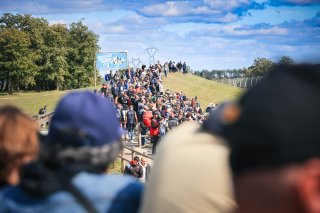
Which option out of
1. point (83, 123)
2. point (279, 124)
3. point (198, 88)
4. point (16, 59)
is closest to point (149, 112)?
point (83, 123)

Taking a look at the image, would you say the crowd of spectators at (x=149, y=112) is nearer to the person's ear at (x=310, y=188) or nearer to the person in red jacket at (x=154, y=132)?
the person in red jacket at (x=154, y=132)

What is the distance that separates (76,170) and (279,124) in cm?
99

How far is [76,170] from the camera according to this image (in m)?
1.78

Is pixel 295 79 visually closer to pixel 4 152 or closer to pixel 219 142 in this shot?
pixel 219 142

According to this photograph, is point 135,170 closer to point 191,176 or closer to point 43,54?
point 191,176

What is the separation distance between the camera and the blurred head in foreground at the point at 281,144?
3.11 ft

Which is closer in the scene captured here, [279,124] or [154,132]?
[279,124]

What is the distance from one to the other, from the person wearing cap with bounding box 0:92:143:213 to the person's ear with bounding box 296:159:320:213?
0.99 metres

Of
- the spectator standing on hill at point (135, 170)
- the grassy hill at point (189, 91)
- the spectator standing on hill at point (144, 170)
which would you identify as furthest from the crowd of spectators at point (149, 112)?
the grassy hill at point (189, 91)

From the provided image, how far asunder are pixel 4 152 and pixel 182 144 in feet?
2.49

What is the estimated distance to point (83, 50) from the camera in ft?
296

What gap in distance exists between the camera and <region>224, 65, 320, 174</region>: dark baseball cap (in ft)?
3.15

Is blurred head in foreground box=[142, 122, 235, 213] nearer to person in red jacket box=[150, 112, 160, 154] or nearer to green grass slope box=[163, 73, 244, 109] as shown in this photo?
person in red jacket box=[150, 112, 160, 154]

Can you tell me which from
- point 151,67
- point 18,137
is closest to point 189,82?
point 151,67
